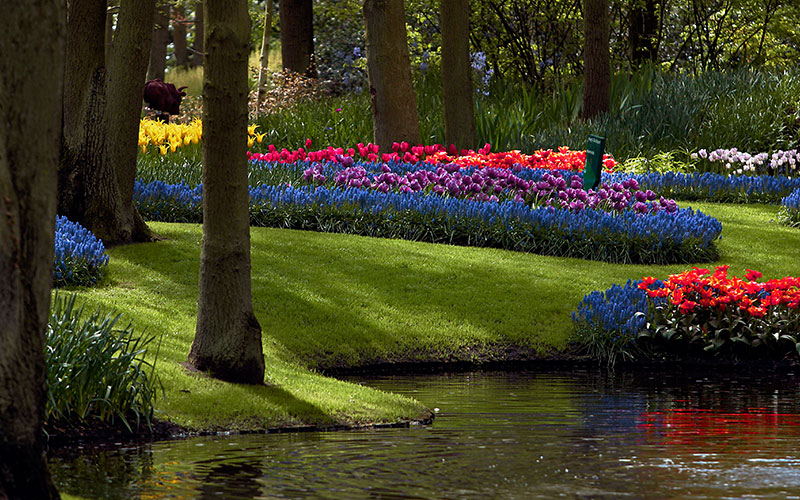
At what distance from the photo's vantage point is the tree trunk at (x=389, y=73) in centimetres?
1611

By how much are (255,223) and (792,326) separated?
6.49 meters

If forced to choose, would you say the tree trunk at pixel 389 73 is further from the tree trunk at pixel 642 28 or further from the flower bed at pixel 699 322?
the tree trunk at pixel 642 28

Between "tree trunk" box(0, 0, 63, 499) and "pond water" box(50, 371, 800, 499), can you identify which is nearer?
"tree trunk" box(0, 0, 63, 499)

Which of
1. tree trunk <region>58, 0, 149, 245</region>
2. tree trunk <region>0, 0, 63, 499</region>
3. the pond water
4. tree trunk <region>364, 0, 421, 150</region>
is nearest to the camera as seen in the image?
tree trunk <region>0, 0, 63, 499</region>

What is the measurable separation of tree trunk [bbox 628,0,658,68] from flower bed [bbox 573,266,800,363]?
1723 cm

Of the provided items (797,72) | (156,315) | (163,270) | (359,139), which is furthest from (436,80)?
(156,315)

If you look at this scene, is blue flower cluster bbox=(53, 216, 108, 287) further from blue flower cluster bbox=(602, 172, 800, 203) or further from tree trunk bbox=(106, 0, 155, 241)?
blue flower cluster bbox=(602, 172, 800, 203)

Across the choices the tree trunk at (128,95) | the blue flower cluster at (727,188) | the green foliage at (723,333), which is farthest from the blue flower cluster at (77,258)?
the blue flower cluster at (727,188)

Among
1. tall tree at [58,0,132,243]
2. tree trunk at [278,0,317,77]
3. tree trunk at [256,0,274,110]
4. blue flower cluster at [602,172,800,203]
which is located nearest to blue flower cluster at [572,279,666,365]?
tall tree at [58,0,132,243]

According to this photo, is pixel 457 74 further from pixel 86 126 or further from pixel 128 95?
pixel 86 126

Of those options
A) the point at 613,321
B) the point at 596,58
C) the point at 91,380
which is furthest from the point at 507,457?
the point at 596,58

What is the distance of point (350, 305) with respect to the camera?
35.5 feet

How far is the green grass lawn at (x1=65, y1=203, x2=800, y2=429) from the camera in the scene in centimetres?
761

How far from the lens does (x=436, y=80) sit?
22797mm
